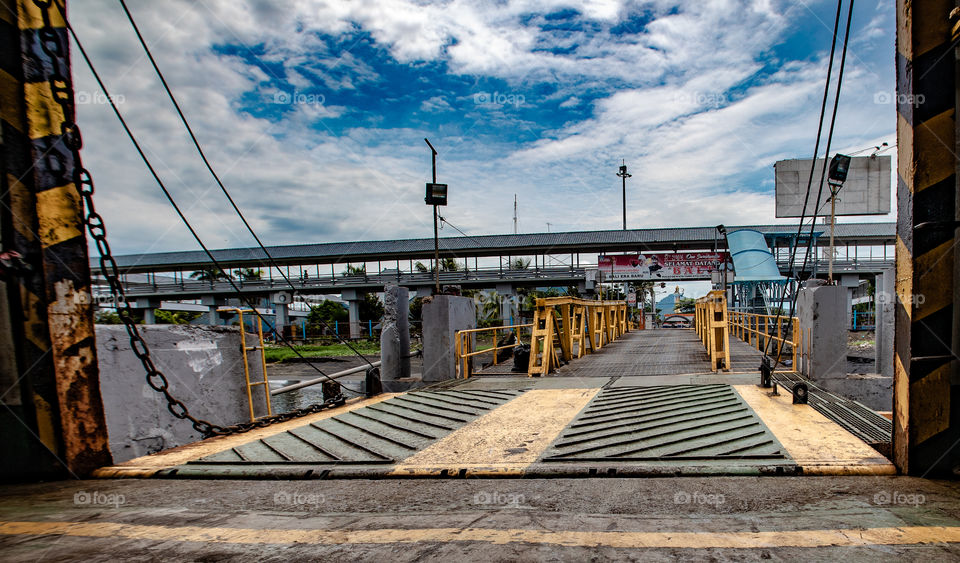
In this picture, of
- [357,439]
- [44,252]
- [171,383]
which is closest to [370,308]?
[171,383]

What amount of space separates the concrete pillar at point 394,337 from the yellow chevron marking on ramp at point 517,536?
6216 mm

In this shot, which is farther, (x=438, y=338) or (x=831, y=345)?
(x=438, y=338)

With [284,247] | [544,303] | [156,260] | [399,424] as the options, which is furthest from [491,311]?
[399,424]

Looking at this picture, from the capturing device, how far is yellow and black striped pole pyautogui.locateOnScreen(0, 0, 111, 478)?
3.27m

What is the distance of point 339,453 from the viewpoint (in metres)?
4.12

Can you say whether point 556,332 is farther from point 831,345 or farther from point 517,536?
point 517,536

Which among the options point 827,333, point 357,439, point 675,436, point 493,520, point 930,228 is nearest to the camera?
point 493,520

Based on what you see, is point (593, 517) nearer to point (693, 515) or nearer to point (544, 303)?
point (693, 515)

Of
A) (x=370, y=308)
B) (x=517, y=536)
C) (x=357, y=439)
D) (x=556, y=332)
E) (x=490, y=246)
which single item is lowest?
(x=370, y=308)

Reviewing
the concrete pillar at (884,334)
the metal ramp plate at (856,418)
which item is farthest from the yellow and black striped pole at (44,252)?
the concrete pillar at (884,334)

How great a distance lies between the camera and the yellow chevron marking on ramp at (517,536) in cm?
217

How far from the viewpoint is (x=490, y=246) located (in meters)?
38.2

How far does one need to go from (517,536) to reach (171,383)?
14.8 feet

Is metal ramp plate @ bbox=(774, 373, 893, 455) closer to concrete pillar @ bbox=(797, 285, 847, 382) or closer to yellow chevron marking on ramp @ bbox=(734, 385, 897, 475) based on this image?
yellow chevron marking on ramp @ bbox=(734, 385, 897, 475)
